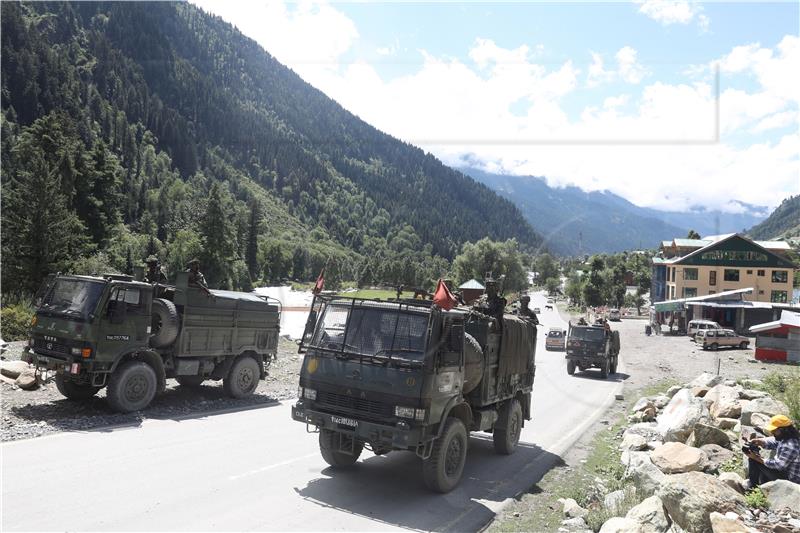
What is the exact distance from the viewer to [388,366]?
8.35 metres

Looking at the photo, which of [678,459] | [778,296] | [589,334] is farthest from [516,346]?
[778,296]

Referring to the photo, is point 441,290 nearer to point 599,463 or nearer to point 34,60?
point 599,463

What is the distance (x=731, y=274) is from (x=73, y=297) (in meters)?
77.7

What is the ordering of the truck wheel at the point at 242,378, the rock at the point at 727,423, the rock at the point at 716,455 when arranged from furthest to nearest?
the truck wheel at the point at 242,378
the rock at the point at 727,423
the rock at the point at 716,455

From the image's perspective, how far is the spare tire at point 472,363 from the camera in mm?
9539

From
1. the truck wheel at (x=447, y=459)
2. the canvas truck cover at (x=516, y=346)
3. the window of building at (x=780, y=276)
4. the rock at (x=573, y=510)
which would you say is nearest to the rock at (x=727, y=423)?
the canvas truck cover at (x=516, y=346)

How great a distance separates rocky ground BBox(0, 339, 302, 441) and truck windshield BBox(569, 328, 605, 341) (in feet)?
49.3

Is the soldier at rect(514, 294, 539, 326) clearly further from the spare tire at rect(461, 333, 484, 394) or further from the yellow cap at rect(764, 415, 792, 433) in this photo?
the yellow cap at rect(764, 415, 792, 433)

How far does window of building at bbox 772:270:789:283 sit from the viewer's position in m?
71.6

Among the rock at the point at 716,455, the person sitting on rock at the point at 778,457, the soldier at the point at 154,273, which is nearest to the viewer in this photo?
the person sitting on rock at the point at 778,457

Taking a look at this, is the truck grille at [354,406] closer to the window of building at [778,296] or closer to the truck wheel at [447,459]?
the truck wheel at [447,459]

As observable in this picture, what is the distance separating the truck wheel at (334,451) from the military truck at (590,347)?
765 inches

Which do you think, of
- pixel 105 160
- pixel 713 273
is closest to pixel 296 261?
pixel 105 160

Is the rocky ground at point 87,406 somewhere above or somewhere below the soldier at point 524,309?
below
